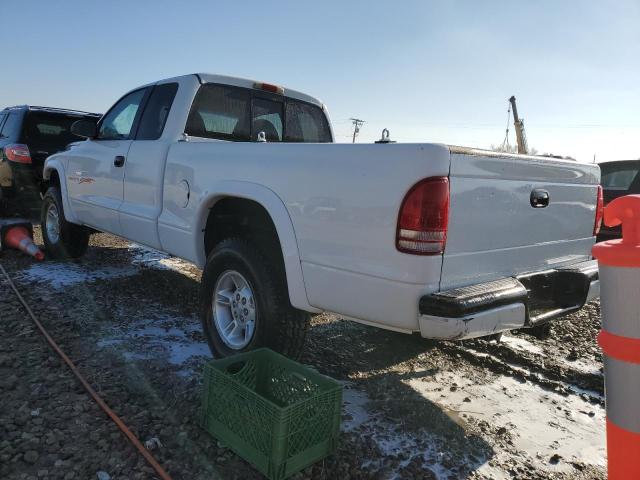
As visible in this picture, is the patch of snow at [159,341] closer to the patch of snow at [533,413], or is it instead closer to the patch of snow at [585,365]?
the patch of snow at [533,413]

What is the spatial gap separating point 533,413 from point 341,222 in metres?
1.72

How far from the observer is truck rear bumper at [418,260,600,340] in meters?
2.17

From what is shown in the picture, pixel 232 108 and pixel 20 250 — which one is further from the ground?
pixel 232 108

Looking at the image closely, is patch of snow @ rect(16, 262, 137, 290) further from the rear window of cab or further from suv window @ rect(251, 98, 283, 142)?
suv window @ rect(251, 98, 283, 142)

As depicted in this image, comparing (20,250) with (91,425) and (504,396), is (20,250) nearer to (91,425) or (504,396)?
(91,425)

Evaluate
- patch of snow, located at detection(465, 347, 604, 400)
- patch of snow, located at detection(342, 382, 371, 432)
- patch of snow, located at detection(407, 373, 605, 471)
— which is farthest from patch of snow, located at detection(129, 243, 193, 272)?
patch of snow, located at detection(407, 373, 605, 471)

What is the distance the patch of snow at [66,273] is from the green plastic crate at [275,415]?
10.5 feet

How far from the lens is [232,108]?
418 cm

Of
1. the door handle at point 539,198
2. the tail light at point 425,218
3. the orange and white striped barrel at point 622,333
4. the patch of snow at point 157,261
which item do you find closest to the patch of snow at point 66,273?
the patch of snow at point 157,261

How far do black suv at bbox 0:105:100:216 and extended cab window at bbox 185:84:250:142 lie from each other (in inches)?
162

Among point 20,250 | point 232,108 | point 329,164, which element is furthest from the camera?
point 20,250

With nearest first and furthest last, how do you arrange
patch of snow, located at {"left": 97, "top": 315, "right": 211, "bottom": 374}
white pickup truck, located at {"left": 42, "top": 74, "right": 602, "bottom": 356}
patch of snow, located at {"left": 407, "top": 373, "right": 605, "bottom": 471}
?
white pickup truck, located at {"left": 42, "top": 74, "right": 602, "bottom": 356}
patch of snow, located at {"left": 407, "top": 373, "right": 605, "bottom": 471}
patch of snow, located at {"left": 97, "top": 315, "right": 211, "bottom": 374}

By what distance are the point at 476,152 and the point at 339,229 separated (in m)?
0.75

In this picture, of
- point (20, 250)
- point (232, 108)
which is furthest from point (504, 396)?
point (20, 250)
